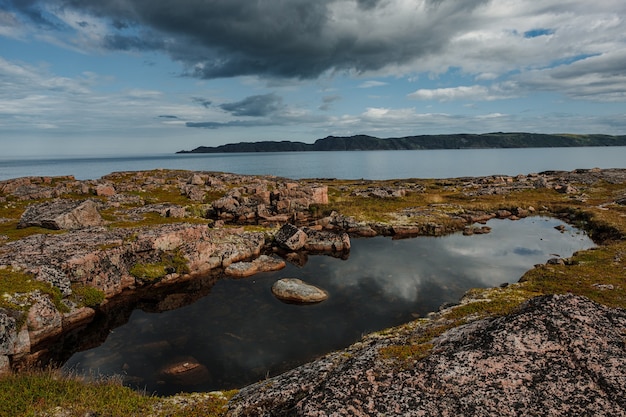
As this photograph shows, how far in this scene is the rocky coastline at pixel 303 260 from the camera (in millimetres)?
10117

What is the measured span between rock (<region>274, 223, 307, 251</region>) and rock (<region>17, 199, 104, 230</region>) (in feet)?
87.5

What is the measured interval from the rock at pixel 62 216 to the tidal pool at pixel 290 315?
22692 mm

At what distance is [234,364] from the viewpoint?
23922 mm

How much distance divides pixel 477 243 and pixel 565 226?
23.1 metres

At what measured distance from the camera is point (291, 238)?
5062cm

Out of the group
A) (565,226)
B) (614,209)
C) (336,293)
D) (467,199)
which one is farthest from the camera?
(467,199)

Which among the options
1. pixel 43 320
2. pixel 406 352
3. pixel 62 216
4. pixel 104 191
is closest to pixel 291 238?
pixel 43 320

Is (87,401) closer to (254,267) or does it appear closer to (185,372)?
(185,372)

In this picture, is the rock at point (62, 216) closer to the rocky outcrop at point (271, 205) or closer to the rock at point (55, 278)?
the rock at point (55, 278)

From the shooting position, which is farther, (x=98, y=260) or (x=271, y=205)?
(x=271, y=205)

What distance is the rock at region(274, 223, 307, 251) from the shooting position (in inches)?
1983

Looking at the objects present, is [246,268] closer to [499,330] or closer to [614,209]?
[499,330]

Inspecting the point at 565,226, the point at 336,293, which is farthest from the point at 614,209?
the point at 336,293

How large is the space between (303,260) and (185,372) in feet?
82.3
